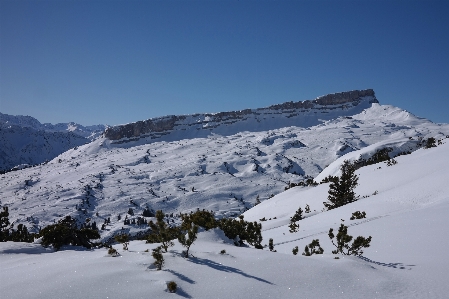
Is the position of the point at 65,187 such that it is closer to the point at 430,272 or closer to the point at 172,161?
the point at 172,161

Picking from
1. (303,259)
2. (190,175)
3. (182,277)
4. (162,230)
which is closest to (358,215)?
(303,259)

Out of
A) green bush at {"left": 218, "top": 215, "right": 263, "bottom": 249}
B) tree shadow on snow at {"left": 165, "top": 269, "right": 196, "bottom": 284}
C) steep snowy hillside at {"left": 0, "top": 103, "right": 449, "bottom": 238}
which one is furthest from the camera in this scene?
steep snowy hillside at {"left": 0, "top": 103, "right": 449, "bottom": 238}

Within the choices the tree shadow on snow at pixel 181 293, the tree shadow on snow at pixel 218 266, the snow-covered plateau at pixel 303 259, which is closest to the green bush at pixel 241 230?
the snow-covered plateau at pixel 303 259

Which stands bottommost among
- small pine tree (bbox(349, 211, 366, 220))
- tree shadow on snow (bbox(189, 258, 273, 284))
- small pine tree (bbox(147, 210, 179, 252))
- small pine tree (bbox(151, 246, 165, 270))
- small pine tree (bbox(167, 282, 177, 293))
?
small pine tree (bbox(349, 211, 366, 220))

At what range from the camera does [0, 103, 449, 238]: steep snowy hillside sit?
96688mm

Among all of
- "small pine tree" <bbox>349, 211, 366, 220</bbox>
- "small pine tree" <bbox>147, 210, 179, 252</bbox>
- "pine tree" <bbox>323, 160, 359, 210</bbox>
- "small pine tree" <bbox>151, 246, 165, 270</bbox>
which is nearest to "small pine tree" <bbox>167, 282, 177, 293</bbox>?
"small pine tree" <bbox>151, 246, 165, 270</bbox>

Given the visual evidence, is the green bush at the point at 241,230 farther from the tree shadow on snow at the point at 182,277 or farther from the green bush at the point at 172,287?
the green bush at the point at 172,287

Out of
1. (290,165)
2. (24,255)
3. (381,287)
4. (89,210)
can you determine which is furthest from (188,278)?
(290,165)

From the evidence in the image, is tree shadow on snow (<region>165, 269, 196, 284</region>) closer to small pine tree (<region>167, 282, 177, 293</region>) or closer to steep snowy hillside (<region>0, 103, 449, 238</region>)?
small pine tree (<region>167, 282, 177, 293</region>)

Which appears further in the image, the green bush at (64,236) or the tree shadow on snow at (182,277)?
the green bush at (64,236)

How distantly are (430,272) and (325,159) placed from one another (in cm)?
13881

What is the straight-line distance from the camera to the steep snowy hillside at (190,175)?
96688mm

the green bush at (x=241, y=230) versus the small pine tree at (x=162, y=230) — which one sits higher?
the small pine tree at (x=162, y=230)

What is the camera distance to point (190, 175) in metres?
129
